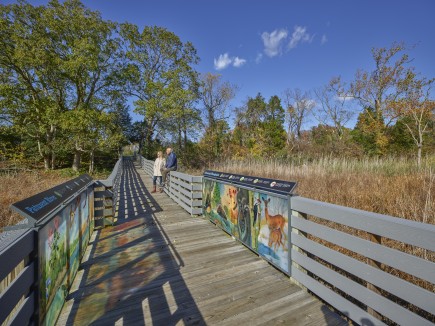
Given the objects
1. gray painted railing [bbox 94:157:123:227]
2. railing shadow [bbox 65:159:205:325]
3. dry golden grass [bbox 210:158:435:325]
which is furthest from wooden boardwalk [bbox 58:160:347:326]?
dry golden grass [bbox 210:158:435:325]

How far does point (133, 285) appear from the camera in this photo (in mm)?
2814

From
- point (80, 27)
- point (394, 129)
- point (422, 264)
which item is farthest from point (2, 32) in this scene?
point (394, 129)

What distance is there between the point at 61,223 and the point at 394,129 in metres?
21.5

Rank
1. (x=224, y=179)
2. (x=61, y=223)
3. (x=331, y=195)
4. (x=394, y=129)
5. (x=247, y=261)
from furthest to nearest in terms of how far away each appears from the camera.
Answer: (x=394, y=129), (x=331, y=195), (x=224, y=179), (x=247, y=261), (x=61, y=223)

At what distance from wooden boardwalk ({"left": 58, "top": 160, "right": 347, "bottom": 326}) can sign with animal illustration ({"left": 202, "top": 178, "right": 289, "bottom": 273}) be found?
0.69ft

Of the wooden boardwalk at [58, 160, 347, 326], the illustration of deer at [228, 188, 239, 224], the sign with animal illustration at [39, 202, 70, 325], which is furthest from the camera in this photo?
the illustration of deer at [228, 188, 239, 224]

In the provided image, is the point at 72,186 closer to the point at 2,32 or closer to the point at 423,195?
the point at 423,195

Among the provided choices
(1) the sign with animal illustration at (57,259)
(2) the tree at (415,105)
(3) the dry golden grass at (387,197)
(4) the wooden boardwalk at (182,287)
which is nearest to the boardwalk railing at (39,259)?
(1) the sign with animal illustration at (57,259)

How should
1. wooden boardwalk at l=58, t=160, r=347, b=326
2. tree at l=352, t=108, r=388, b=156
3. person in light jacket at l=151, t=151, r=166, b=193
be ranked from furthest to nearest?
tree at l=352, t=108, r=388, b=156 < person in light jacket at l=151, t=151, r=166, b=193 < wooden boardwalk at l=58, t=160, r=347, b=326

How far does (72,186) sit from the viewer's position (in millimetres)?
3135

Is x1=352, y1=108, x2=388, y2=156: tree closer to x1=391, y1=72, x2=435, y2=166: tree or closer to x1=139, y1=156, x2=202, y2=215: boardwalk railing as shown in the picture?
x1=391, y1=72, x2=435, y2=166: tree

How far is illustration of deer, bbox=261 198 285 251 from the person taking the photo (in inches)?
115

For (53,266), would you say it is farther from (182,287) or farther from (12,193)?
(12,193)

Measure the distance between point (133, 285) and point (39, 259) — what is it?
4.70 ft
